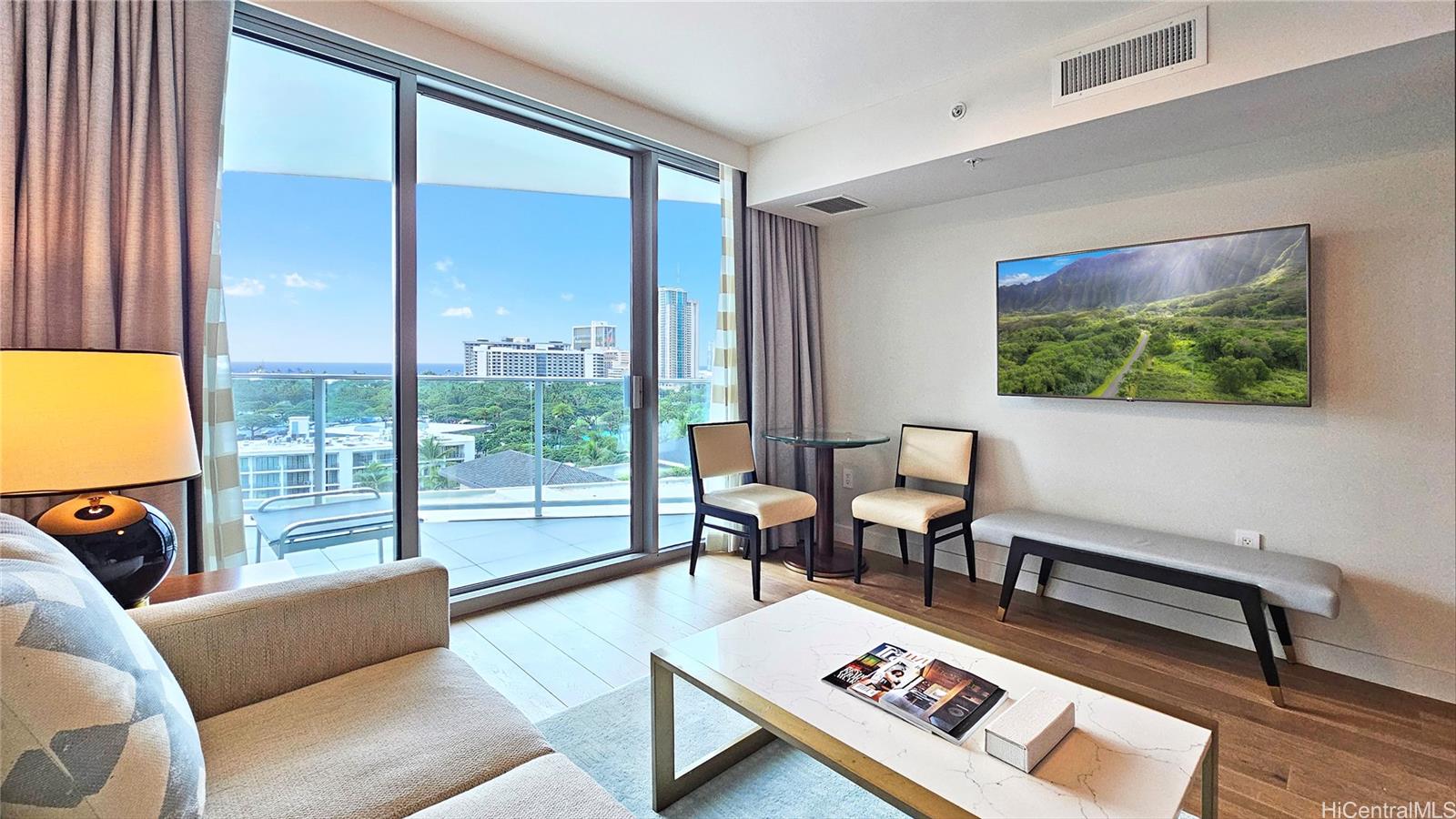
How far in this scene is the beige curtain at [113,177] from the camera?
5.18 feet

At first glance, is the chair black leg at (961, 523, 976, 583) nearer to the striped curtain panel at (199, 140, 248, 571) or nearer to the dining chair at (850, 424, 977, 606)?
the dining chair at (850, 424, 977, 606)

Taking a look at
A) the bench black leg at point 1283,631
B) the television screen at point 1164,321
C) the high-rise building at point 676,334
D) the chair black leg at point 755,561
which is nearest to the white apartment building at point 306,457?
the high-rise building at point 676,334

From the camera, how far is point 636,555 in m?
3.34

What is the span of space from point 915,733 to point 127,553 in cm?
171

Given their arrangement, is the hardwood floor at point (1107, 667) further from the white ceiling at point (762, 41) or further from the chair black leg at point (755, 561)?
the white ceiling at point (762, 41)

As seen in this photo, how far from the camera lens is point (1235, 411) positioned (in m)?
1.81

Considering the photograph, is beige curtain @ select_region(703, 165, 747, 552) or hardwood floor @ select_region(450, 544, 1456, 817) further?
beige curtain @ select_region(703, 165, 747, 552)

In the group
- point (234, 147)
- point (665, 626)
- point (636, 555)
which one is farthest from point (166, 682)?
point (636, 555)

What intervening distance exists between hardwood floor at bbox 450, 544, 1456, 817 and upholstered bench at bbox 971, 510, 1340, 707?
5.5 inches

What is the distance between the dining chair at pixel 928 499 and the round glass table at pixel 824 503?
21 centimetres

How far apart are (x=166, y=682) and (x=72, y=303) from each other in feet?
4.26

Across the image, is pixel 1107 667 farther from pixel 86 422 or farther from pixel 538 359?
pixel 86 422

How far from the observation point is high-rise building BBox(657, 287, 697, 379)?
3410mm

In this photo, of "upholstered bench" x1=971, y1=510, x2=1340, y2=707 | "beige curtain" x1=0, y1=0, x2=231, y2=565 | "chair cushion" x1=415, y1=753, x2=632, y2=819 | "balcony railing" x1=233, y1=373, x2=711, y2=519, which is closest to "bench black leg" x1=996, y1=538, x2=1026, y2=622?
"upholstered bench" x1=971, y1=510, x2=1340, y2=707
